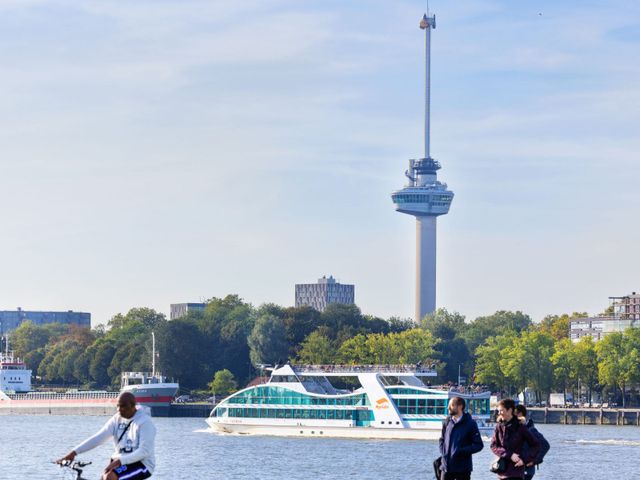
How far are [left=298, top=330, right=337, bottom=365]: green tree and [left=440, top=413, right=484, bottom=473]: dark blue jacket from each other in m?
145

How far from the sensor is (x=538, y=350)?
6486 inches

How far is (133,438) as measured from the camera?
20.2 m

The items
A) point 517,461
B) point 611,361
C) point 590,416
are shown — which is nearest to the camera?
point 517,461

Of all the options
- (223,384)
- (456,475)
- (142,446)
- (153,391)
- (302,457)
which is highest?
(223,384)

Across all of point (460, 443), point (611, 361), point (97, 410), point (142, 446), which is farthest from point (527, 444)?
point (97, 410)

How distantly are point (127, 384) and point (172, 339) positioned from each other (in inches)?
683

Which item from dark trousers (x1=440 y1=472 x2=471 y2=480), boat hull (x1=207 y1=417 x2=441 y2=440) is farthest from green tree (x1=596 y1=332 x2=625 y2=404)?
dark trousers (x1=440 y1=472 x2=471 y2=480)

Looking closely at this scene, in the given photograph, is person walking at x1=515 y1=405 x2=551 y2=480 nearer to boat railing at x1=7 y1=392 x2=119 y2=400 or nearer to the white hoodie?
the white hoodie

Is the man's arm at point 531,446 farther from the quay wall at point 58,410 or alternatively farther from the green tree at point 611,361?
the quay wall at point 58,410

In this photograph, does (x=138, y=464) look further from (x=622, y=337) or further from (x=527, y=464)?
(x=622, y=337)

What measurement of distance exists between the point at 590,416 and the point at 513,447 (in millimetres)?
130215

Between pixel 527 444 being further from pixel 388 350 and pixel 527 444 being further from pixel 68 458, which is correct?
pixel 388 350

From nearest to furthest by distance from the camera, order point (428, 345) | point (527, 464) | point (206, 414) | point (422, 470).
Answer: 1. point (527, 464)
2. point (422, 470)
3. point (206, 414)
4. point (428, 345)

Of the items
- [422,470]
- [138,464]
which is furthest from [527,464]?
[422,470]
